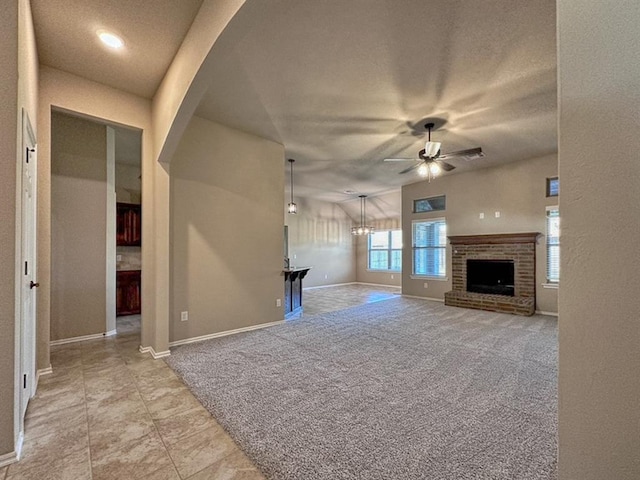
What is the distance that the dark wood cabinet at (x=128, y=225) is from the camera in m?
5.53

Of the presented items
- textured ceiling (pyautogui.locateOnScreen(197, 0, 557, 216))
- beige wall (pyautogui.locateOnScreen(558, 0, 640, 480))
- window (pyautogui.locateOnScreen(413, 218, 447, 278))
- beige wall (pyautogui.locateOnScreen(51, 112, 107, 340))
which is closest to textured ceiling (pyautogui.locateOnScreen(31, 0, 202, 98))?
textured ceiling (pyautogui.locateOnScreen(197, 0, 557, 216))

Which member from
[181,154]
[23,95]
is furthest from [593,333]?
[181,154]

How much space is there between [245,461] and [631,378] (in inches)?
73.6

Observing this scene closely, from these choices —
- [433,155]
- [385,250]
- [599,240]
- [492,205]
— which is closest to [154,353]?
[599,240]

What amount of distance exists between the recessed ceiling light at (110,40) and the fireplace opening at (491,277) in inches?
268

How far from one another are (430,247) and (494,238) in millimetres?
1604

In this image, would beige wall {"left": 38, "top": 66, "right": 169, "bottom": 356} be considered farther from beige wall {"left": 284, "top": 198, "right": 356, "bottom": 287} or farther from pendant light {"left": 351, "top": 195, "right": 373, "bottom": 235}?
pendant light {"left": 351, "top": 195, "right": 373, "bottom": 235}

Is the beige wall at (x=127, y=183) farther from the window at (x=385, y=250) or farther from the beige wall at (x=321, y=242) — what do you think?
the window at (x=385, y=250)

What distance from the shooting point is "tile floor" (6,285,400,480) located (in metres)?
1.65

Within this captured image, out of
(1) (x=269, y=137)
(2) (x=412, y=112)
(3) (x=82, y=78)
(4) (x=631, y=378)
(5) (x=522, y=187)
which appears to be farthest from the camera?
(5) (x=522, y=187)

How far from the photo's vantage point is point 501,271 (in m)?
6.17

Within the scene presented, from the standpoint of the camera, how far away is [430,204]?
747 centimetres

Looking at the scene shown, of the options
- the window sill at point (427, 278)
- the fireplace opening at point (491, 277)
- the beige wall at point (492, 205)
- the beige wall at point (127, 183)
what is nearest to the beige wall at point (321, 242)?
the beige wall at point (492, 205)

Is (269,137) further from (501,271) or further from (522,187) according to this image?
(501,271)
